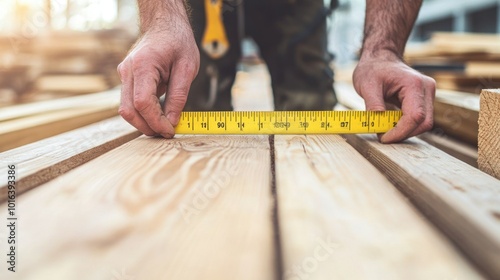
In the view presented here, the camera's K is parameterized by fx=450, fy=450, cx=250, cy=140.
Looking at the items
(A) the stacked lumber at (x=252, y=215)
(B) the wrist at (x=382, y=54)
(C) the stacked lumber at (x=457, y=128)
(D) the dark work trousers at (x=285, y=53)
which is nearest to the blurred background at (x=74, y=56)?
(D) the dark work trousers at (x=285, y=53)

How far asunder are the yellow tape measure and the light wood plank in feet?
1.21

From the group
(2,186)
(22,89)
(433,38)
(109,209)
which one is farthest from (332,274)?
(433,38)

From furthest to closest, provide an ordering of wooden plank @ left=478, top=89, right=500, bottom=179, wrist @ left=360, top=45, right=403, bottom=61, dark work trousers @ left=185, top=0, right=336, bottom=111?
dark work trousers @ left=185, top=0, right=336, bottom=111 → wrist @ left=360, top=45, right=403, bottom=61 → wooden plank @ left=478, top=89, right=500, bottom=179

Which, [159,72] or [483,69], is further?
[483,69]

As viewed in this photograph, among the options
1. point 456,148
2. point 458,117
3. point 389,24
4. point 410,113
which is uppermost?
point 389,24

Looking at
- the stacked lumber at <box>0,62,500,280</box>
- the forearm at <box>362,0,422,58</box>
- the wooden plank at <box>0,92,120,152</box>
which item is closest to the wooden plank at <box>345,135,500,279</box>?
the stacked lumber at <box>0,62,500,280</box>

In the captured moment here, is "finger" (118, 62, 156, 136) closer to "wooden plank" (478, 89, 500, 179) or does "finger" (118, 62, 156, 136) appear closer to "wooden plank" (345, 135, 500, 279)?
"wooden plank" (345, 135, 500, 279)

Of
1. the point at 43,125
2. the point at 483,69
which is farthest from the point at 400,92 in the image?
the point at 483,69

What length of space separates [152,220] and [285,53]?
231 centimetres

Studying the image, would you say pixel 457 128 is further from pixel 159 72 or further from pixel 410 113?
pixel 159 72

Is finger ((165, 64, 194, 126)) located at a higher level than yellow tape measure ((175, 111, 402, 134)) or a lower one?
higher

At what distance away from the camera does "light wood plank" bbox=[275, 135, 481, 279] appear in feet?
1.98

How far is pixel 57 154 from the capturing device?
1.17 metres

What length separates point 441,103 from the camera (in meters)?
2.22
